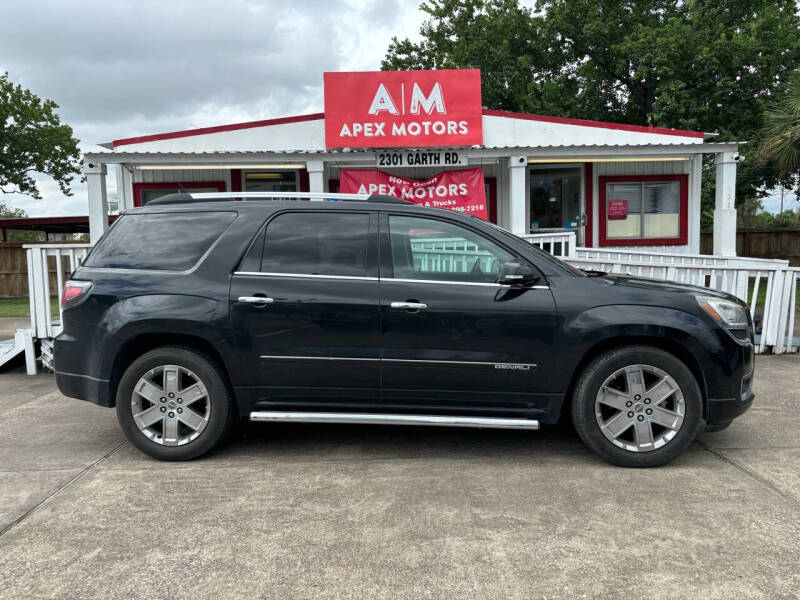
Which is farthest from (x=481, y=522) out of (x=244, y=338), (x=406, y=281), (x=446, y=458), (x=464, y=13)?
(x=464, y=13)

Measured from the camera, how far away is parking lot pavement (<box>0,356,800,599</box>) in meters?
2.79

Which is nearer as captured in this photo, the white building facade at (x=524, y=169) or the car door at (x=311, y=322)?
the car door at (x=311, y=322)

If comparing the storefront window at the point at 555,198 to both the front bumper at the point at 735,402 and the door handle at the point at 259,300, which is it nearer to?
the front bumper at the point at 735,402

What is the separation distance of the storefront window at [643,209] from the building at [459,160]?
23mm

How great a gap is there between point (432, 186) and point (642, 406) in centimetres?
920

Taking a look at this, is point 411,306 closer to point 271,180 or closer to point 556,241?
point 556,241

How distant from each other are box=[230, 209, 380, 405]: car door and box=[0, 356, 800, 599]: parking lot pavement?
550 millimetres

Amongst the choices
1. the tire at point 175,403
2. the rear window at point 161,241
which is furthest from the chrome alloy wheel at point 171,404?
the rear window at point 161,241

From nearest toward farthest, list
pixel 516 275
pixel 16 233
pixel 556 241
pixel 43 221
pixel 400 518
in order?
1. pixel 400 518
2. pixel 516 275
3. pixel 556 241
4. pixel 43 221
5. pixel 16 233

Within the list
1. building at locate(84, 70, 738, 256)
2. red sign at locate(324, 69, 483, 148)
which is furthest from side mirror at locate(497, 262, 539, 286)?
red sign at locate(324, 69, 483, 148)

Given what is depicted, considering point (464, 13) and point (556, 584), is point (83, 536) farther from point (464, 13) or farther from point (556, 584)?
point (464, 13)

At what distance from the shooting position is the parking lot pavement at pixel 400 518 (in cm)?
279

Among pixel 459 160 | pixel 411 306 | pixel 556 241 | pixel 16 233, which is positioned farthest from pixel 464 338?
pixel 16 233

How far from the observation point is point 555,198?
15156mm
